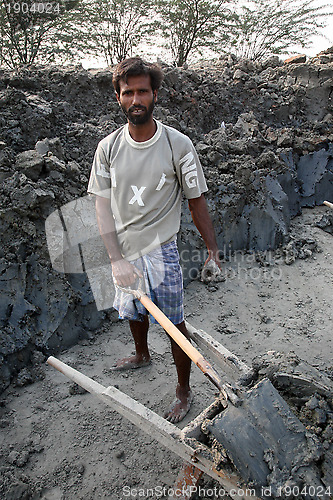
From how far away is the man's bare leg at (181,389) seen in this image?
2207 millimetres

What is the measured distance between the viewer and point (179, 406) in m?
2.35

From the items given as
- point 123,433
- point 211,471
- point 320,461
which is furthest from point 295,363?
point 123,433

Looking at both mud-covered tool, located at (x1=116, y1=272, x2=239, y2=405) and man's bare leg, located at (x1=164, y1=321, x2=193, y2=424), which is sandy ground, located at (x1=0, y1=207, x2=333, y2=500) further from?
mud-covered tool, located at (x1=116, y1=272, x2=239, y2=405)

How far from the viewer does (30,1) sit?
699 cm

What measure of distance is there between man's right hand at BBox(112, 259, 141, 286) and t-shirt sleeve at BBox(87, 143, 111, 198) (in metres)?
0.43

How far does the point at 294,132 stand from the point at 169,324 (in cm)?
506

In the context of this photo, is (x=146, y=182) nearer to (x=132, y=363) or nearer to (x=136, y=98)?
(x=136, y=98)

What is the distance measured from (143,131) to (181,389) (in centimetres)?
169

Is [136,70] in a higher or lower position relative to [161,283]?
higher

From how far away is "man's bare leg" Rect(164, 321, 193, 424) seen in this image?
2.21 metres

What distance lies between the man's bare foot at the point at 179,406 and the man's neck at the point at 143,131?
1.66 m

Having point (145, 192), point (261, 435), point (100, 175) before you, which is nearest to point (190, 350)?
point (261, 435)
